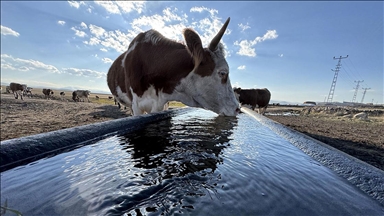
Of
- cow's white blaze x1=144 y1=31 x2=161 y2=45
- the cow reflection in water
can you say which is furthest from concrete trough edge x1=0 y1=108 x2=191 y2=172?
cow's white blaze x1=144 y1=31 x2=161 y2=45

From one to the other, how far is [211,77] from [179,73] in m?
0.64

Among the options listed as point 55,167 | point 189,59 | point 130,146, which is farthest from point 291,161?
point 189,59

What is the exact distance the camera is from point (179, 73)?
367 centimetres

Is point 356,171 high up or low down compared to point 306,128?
up

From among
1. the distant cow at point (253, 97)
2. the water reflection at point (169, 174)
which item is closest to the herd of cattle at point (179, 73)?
the water reflection at point (169, 174)

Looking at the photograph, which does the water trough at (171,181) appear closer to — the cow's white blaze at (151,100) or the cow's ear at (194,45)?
the cow's ear at (194,45)

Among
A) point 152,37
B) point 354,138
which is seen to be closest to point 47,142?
point 152,37

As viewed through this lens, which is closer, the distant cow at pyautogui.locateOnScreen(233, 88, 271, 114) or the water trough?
the water trough

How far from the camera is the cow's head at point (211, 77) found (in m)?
3.48

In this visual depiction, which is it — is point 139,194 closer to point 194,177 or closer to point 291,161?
point 194,177

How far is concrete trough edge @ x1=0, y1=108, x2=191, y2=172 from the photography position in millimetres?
1029

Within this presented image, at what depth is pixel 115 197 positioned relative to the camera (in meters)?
0.86

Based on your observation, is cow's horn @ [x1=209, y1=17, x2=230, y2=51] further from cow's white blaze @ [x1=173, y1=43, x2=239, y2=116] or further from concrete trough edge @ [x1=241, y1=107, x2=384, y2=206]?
concrete trough edge @ [x1=241, y1=107, x2=384, y2=206]

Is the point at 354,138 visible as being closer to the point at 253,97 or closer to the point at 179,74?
the point at 179,74
